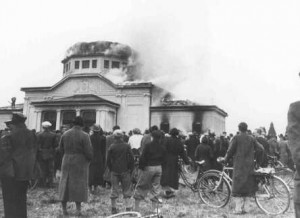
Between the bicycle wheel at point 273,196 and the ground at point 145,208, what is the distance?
187 mm

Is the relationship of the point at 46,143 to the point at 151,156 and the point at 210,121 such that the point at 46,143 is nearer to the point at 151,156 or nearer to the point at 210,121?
the point at 151,156

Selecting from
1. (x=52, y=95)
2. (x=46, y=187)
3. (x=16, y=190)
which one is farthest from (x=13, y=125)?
(x=52, y=95)

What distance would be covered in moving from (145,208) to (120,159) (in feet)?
5.14

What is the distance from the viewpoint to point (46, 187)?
13141 mm

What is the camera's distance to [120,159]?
895 cm

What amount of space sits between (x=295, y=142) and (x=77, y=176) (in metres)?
5.75

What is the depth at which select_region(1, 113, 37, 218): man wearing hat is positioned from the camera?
23.3 feet

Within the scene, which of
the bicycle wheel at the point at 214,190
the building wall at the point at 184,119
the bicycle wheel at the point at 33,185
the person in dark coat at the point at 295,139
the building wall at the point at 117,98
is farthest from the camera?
the building wall at the point at 117,98

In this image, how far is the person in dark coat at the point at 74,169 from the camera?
8.35 metres

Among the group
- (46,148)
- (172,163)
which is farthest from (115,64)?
(172,163)

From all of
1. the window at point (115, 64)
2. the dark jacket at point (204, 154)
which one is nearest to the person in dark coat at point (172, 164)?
the dark jacket at point (204, 154)

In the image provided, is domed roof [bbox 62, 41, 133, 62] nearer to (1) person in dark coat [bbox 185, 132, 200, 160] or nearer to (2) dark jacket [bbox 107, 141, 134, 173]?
(1) person in dark coat [bbox 185, 132, 200, 160]

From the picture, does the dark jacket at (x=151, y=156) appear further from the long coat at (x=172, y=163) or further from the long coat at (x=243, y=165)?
the long coat at (x=172, y=163)

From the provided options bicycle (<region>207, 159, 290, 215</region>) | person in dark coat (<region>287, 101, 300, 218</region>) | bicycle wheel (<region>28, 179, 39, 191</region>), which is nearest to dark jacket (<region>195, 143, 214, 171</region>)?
bicycle (<region>207, 159, 290, 215</region>)
